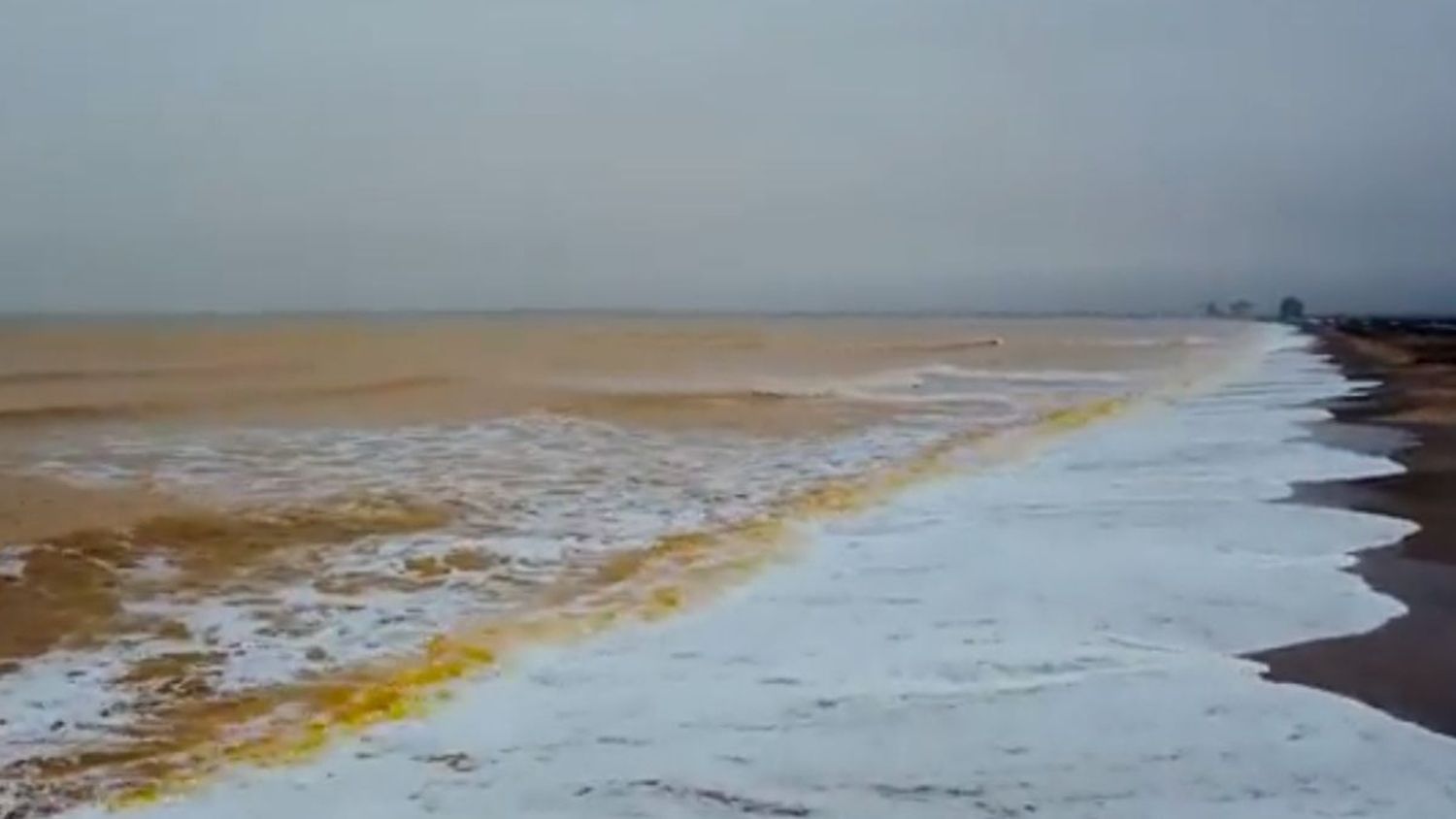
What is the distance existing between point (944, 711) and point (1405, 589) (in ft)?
11.3

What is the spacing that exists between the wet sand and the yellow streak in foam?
319cm

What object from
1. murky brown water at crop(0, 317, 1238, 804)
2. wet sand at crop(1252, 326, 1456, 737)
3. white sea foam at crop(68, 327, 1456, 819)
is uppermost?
wet sand at crop(1252, 326, 1456, 737)

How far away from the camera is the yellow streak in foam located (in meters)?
5.01

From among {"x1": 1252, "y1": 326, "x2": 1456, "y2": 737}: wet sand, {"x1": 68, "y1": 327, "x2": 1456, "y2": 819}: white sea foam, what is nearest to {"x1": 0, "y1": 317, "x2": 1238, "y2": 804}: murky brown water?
{"x1": 68, "y1": 327, "x2": 1456, "y2": 819}: white sea foam

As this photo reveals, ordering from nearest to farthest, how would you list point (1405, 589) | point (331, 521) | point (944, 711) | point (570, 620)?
point (944, 711) < point (570, 620) < point (1405, 589) < point (331, 521)

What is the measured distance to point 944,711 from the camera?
517 cm

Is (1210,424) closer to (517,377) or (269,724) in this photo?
(269,724)

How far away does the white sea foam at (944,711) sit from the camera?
4.30 meters

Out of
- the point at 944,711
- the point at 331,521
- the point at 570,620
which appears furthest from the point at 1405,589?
the point at 331,521

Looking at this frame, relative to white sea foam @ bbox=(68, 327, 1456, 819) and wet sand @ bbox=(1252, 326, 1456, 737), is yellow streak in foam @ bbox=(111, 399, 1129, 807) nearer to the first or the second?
white sea foam @ bbox=(68, 327, 1456, 819)

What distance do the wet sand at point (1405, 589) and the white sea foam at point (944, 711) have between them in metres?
0.17

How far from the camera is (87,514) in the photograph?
11508mm

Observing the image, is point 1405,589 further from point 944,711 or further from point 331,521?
point 331,521

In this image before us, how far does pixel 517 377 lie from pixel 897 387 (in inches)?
442
